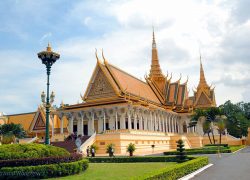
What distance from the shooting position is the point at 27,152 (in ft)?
41.2

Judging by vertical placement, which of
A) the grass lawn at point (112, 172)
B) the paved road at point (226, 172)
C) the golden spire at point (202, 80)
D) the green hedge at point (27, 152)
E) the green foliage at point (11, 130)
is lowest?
the paved road at point (226, 172)


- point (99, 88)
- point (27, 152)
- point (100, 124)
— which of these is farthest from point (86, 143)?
point (27, 152)

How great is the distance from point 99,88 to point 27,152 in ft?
92.1

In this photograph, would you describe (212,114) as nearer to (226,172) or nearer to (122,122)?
(122,122)

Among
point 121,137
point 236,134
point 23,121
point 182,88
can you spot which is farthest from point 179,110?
point 23,121

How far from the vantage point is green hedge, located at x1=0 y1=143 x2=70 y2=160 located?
1217cm

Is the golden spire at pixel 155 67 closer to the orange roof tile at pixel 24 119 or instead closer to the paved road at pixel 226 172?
the orange roof tile at pixel 24 119

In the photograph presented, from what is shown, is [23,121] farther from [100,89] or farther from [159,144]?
[159,144]

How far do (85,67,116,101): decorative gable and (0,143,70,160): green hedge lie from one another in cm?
2523

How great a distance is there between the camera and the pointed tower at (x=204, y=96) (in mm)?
58325

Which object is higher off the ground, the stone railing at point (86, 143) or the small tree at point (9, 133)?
the small tree at point (9, 133)

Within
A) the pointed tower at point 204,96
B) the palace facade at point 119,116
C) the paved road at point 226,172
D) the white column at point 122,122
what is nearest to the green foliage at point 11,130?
the palace facade at point 119,116

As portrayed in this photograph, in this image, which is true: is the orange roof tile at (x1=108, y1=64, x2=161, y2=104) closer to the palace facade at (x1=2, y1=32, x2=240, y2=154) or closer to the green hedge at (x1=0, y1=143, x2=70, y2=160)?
the palace facade at (x1=2, y1=32, x2=240, y2=154)

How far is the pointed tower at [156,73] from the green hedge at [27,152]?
44074 mm
